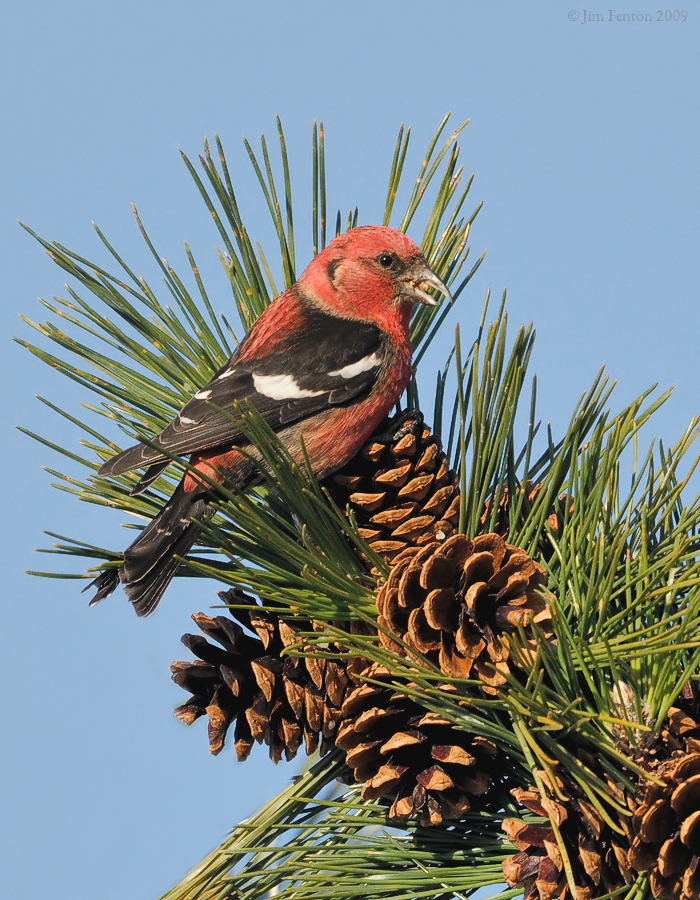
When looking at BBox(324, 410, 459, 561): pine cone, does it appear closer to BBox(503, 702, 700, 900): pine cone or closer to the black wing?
the black wing

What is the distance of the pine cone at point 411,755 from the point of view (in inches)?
72.5

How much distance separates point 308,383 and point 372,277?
0.59 metres

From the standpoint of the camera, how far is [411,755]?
188 cm

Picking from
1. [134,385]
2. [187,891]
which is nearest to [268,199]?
[134,385]

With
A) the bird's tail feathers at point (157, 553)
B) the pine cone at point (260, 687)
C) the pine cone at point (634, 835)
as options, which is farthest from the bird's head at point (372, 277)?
the pine cone at point (634, 835)

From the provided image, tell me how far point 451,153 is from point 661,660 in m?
1.70

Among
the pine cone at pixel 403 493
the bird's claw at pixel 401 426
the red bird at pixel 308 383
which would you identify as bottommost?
the pine cone at pixel 403 493

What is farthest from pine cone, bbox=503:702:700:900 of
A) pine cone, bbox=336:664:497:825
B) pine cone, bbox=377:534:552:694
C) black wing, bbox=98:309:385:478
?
black wing, bbox=98:309:385:478

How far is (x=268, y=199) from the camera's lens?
9.29 feet

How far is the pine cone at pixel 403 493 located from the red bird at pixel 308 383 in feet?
0.88

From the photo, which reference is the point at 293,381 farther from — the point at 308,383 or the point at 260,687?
the point at 260,687

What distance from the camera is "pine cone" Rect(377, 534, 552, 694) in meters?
1.75

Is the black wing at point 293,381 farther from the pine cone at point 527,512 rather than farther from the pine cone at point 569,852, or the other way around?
the pine cone at point 569,852

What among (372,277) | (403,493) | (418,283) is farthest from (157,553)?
(372,277)
